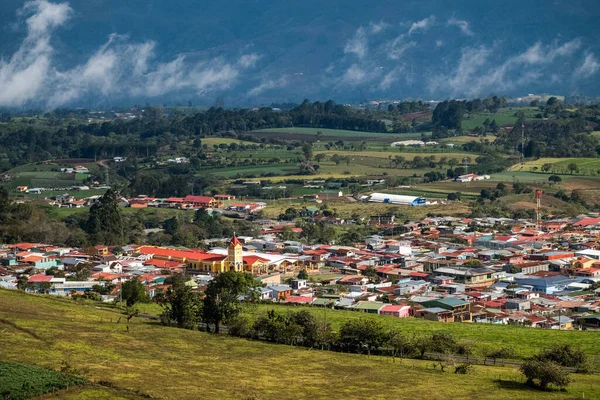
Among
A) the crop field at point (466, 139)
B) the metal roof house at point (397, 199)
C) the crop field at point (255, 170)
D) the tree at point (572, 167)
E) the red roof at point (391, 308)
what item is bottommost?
the red roof at point (391, 308)

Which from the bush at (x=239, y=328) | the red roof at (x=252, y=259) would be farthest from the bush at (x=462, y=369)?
the red roof at (x=252, y=259)

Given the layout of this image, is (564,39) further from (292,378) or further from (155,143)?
(292,378)

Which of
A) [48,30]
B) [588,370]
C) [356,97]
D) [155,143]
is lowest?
[588,370]

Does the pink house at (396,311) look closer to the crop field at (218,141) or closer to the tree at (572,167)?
the tree at (572,167)

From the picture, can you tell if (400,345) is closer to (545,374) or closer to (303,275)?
(545,374)

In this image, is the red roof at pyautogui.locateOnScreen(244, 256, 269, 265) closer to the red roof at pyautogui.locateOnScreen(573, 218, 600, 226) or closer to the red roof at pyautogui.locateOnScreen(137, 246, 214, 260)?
the red roof at pyautogui.locateOnScreen(137, 246, 214, 260)

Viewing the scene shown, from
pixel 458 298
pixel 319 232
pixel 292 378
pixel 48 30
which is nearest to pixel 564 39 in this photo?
pixel 48 30

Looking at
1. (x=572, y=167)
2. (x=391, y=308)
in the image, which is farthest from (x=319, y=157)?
(x=391, y=308)
